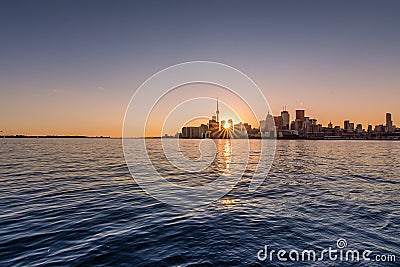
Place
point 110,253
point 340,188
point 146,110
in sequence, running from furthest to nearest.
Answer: point 340,188 < point 146,110 < point 110,253

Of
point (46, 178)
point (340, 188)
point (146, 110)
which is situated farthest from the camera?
point (46, 178)

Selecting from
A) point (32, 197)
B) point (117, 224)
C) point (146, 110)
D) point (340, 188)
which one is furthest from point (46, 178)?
point (340, 188)

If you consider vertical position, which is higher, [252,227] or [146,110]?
[146,110]

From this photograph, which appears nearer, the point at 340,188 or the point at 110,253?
the point at 110,253

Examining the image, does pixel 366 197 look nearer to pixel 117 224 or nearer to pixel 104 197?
pixel 117 224

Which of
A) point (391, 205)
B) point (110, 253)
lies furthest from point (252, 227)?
point (391, 205)

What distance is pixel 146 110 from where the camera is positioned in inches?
445

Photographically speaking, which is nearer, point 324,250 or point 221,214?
point 324,250

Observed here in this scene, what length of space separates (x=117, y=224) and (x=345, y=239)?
9512 mm

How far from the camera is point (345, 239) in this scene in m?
9.91

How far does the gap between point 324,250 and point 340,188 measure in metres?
12.7

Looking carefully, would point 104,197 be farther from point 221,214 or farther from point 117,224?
point 221,214

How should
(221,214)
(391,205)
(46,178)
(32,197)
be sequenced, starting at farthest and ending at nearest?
(46,178)
(32,197)
(391,205)
(221,214)

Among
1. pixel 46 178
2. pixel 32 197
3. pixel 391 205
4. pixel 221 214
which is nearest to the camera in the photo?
pixel 221 214
